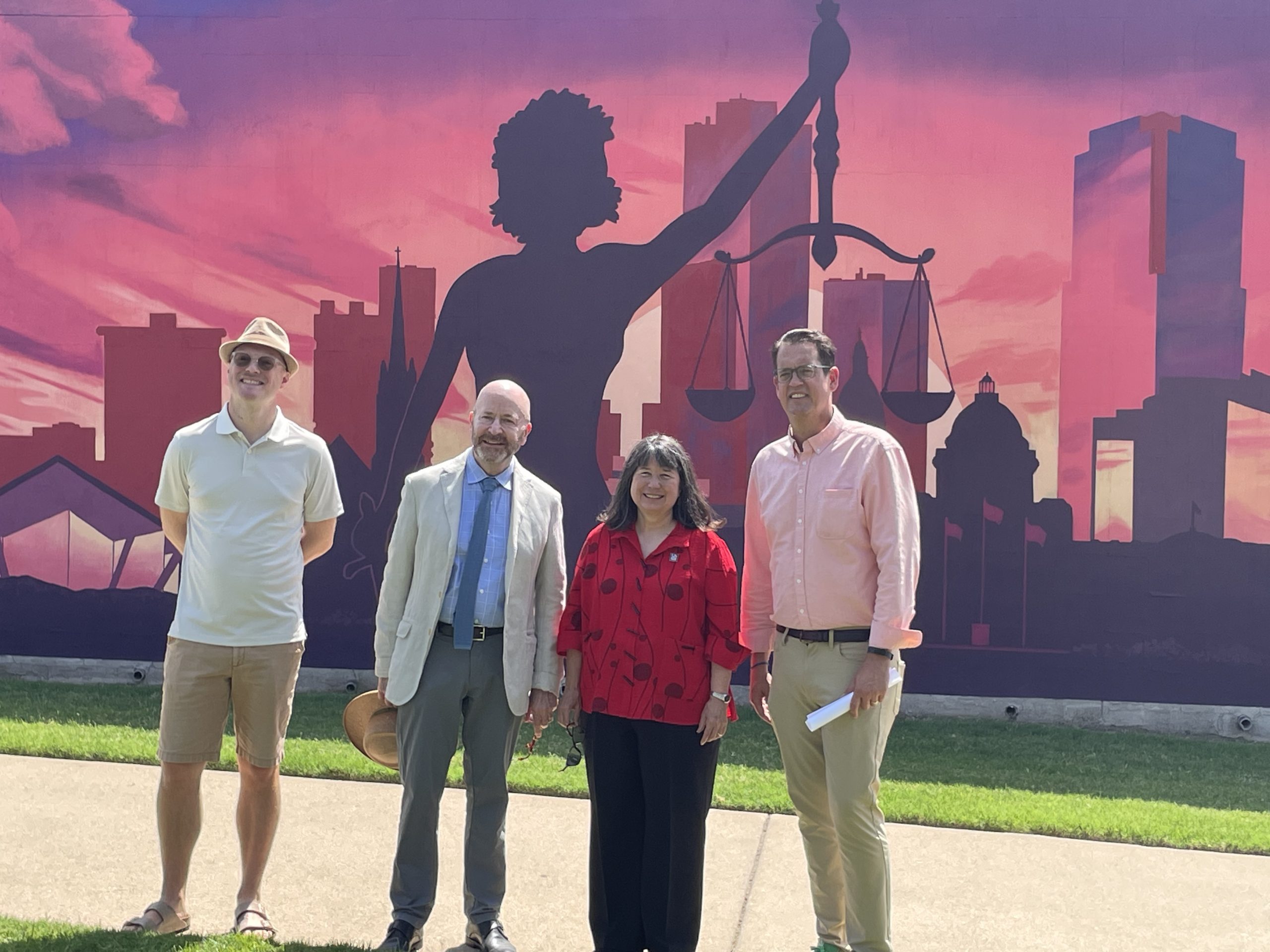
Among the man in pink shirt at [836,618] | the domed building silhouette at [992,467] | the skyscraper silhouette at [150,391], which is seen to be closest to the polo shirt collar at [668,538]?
the man in pink shirt at [836,618]

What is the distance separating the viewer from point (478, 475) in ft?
12.6

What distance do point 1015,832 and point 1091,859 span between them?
1.46ft

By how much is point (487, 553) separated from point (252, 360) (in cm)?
106

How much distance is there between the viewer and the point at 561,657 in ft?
12.6

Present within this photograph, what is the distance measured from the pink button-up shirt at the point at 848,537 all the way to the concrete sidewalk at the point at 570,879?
4.34 feet

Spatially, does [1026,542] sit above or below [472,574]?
above

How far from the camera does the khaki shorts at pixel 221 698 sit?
3.77m

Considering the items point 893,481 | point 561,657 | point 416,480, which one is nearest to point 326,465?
point 416,480

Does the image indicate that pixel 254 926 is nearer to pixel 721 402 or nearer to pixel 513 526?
pixel 513 526

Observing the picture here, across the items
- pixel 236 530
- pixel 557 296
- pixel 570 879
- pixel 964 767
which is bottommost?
pixel 570 879

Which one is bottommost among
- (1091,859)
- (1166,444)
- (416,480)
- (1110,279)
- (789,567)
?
(1091,859)

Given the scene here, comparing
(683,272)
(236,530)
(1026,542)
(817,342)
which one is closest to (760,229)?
(683,272)

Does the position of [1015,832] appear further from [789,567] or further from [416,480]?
[416,480]

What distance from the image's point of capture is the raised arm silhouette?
809 centimetres
